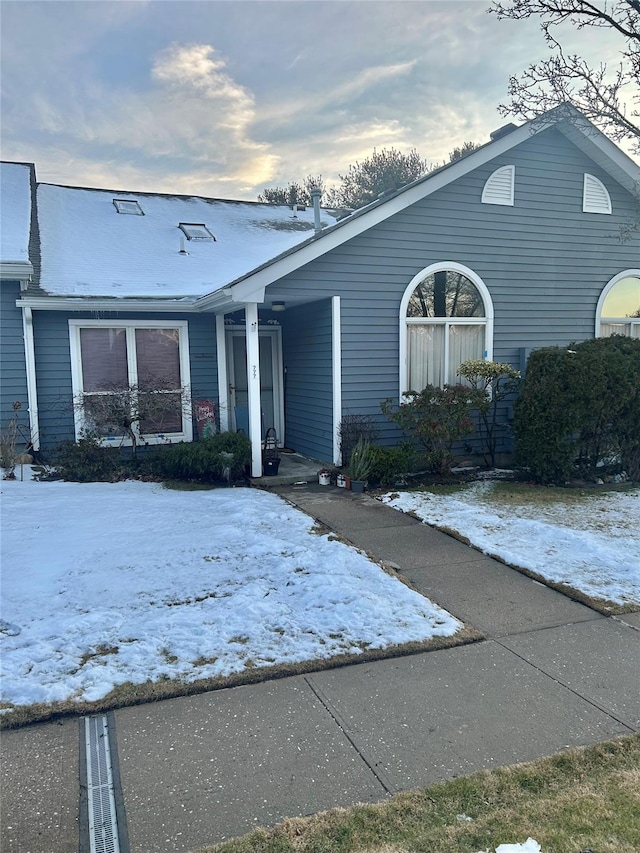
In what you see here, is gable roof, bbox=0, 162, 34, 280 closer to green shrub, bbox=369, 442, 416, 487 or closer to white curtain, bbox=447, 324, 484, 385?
green shrub, bbox=369, 442, 416, 487

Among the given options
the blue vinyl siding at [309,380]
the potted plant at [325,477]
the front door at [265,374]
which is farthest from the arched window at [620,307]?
the front door at [265,374]

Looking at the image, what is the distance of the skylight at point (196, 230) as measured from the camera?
12.1m

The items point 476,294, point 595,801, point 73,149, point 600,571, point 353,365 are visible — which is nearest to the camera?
point 595,801

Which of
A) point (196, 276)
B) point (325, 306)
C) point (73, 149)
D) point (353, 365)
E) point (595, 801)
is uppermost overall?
point (73, 149)

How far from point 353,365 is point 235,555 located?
14.3ft

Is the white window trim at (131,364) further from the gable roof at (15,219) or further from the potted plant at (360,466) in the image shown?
the potted plant at (360,466)

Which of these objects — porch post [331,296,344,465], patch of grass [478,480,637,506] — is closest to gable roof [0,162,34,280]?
porch post [331,296,344,465]

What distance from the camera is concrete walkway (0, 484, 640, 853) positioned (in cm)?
238

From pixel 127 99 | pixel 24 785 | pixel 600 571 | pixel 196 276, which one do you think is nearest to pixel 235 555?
pixel 24 785

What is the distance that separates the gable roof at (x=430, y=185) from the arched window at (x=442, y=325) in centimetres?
121

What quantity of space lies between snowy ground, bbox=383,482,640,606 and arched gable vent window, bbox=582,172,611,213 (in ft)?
16.9

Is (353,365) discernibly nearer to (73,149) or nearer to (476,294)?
(476,294)

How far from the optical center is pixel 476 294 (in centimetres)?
968

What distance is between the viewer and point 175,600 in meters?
4.40
